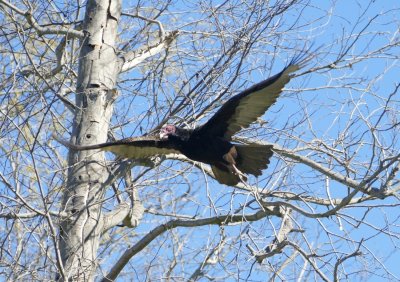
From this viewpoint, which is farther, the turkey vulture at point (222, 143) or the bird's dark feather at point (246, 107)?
the turkey vulture at point (222, 143)

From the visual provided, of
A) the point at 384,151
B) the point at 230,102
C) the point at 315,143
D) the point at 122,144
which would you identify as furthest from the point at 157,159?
the point at 384,151

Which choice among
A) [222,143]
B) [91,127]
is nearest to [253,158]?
[222,143]

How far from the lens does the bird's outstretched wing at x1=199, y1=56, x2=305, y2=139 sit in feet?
19.3

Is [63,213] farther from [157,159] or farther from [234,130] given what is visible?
[234,130]

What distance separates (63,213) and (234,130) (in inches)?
54.0

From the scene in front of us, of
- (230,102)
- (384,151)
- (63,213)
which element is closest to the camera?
(384,151)

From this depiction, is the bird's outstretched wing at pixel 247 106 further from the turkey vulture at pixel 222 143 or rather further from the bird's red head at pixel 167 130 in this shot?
the bird's red head at pixel 167 130

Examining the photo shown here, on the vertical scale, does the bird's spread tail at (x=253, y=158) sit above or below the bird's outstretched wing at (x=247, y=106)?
below

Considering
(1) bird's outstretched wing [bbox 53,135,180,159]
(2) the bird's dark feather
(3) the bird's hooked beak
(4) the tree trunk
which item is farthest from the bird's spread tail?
(4) the tree trunk

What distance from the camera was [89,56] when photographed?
250 inches

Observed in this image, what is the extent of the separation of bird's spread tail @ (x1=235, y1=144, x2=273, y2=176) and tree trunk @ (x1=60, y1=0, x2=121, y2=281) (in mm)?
923

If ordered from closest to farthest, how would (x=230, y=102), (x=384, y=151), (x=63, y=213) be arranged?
(x=384, y=151)
(x=63, y=213)
(x=230, y=102)

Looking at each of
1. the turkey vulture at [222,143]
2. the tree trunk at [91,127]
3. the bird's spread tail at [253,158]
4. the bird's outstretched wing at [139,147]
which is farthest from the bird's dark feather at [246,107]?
the tree trunk at [91,127]

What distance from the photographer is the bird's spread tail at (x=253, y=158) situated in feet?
19.7
